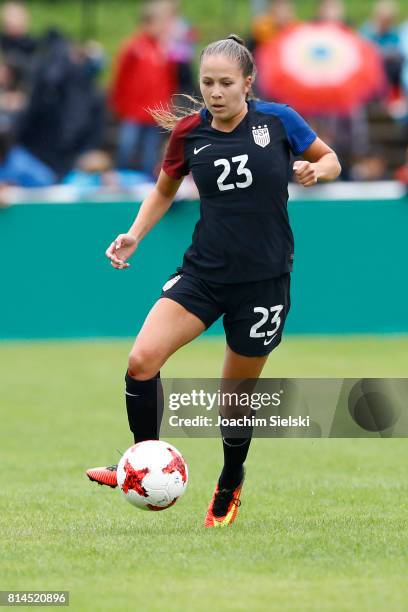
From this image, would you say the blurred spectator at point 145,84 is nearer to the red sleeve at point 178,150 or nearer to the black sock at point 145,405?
the red sleeve at point 178,150

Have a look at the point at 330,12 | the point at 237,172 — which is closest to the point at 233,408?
the point at 237,172

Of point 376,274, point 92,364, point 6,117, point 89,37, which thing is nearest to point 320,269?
point 376,274

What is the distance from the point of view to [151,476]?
20.8 ft

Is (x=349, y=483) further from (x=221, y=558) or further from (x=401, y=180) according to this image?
(x=401, y=180)

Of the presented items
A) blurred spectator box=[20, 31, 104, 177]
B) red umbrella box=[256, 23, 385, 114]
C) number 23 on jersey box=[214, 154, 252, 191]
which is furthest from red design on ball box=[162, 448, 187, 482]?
blurred spectator box=[20, 31, 104, 177]

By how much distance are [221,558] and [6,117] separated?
12364 mm

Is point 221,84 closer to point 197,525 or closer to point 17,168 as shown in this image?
point 197,525

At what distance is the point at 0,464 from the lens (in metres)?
8.81

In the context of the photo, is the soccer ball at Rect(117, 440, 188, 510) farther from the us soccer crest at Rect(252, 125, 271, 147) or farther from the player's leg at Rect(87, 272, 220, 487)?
the us soccer crest at Rect(252, 125, 271, 147)

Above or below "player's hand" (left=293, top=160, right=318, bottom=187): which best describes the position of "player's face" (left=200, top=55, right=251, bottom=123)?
above

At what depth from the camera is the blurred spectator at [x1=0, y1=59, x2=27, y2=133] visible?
17312 mm

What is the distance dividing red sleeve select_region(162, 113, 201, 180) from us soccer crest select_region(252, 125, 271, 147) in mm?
316

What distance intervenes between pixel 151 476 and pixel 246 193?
144 centimetres

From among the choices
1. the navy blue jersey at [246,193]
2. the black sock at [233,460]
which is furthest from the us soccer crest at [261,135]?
the black sock at [233,460]
